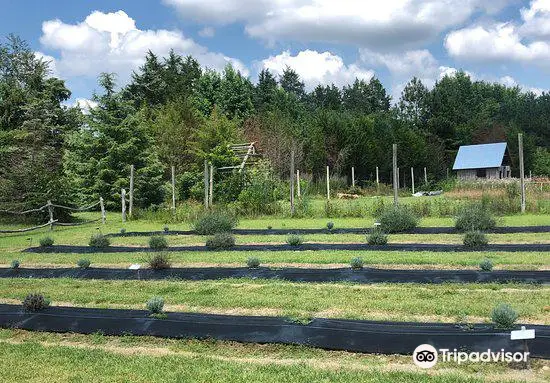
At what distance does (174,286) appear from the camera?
28.9 feet

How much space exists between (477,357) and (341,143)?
34.9m

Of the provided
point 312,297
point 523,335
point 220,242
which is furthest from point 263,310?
point 220,242

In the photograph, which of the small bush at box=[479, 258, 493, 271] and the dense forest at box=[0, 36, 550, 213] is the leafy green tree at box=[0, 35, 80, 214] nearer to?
the dense forest at box=[0, 36, 550, 213]

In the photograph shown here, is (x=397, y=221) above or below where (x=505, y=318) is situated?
above

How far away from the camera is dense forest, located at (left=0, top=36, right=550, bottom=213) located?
84.3ft

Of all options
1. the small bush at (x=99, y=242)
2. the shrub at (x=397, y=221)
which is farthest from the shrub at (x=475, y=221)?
the small bush at (x=99, y=242)

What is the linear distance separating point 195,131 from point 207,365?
27.3 m

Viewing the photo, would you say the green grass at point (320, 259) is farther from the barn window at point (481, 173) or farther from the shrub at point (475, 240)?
the barn window at point (481, 173)

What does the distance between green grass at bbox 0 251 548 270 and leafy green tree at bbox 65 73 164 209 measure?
41.7 ft

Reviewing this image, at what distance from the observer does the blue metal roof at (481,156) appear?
136 ft

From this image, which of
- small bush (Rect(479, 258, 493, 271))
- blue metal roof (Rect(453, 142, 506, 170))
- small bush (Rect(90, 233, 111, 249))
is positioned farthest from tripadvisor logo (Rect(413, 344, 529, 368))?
blue metal roof (Rect(453, 142, 506, 170))

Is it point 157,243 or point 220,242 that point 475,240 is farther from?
point 157,243

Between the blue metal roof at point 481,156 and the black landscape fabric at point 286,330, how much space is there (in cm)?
3920

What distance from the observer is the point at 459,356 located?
15.5 ft
